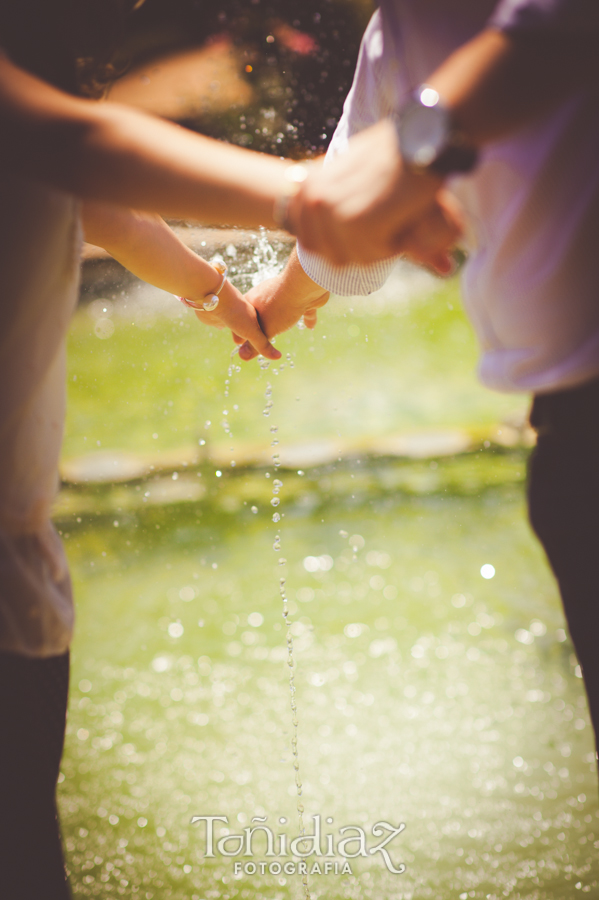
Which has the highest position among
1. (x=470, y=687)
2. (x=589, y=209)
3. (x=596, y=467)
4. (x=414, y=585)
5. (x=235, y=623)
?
(x=589, y=209)

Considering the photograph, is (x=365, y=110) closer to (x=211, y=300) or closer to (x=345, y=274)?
(x=345, y=274)

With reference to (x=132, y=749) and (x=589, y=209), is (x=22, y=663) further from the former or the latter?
(x=132, y=749)

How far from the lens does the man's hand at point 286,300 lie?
101 centimetres

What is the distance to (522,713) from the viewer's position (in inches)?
70.0

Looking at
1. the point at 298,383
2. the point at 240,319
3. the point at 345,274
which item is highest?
the point at 345,274

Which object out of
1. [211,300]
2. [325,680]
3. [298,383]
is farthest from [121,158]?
[298,383]

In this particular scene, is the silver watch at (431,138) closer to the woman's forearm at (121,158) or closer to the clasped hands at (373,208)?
the clasped hands at (373,208)

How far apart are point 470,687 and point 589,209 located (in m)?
1.60

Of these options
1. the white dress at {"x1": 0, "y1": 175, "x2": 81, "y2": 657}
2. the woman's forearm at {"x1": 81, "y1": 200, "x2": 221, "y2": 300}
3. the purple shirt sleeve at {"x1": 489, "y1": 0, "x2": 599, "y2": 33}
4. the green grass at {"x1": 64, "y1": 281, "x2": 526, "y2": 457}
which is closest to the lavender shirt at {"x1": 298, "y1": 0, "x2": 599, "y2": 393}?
the purple shirt sleeve at {"x1": 489, "y1": 0, "x2": 599, "y2": 33}

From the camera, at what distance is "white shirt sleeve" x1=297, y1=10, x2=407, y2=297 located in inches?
→ 27.9

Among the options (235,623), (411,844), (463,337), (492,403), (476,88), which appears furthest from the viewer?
(463,337)

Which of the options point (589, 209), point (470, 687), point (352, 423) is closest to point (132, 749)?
point (470, 687)

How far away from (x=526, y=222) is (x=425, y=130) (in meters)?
0.12

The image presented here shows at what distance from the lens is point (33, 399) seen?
0.67m
